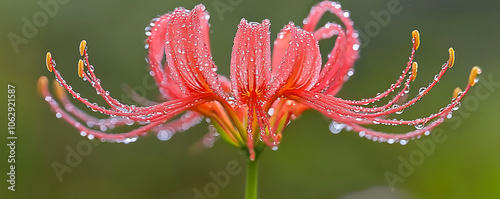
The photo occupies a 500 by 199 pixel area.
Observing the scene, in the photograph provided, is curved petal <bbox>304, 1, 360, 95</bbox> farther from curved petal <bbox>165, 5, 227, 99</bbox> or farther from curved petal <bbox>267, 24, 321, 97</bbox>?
curved petal <bbox>165, 5, 227, 99</bbox>

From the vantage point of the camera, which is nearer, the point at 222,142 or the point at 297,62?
the point at 297,62

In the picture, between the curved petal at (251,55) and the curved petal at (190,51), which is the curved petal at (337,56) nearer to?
the curved petal at (251,55)

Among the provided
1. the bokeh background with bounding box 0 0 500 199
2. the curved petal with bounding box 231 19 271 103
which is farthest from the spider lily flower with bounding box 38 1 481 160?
the bokeh background with bounding box 0 0 500 199

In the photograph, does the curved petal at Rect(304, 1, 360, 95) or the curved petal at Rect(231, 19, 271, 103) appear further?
the curved petal at Rect(304, 1, 360, 95)

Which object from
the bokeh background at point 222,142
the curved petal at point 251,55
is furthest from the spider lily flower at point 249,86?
the bokeh background at point 222,142

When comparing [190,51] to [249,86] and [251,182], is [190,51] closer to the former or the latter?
[249,86]

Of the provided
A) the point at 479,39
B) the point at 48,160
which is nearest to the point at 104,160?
the point at 48,160

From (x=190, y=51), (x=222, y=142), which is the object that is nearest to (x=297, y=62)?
(x=190, y=51)
